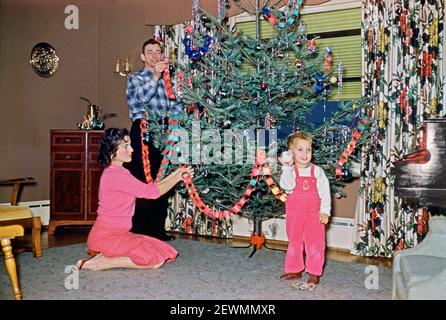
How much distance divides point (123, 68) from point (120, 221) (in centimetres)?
302

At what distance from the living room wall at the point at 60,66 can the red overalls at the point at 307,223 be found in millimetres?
2908

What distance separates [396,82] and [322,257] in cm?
201

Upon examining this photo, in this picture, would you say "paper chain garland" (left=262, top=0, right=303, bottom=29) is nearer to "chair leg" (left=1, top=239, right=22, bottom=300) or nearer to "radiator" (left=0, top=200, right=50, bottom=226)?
"chair leg" (left=1, top=239, right=22, bottom=300)

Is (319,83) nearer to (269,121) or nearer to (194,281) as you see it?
(269,121)

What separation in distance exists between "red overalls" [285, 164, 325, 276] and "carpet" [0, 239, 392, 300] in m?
0.21

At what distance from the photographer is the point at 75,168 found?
18.7 feet

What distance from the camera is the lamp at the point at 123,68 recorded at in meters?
6.20

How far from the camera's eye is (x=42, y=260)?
4.15 m

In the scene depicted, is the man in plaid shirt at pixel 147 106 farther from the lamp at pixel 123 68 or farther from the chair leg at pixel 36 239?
the lamp at pixel 123 68

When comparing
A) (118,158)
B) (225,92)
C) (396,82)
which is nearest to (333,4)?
(396,82)

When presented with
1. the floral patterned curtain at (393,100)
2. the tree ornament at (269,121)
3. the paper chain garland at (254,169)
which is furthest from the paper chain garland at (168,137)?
the floral patterned curtain at (393,100)

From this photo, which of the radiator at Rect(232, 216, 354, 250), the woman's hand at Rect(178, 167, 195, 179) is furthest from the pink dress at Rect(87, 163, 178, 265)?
the radiator at Rect(232, 216, 354, 250)

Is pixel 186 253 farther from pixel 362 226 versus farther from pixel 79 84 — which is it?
pixel 79 84

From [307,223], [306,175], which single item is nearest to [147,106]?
[306,175]
